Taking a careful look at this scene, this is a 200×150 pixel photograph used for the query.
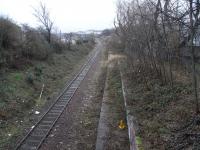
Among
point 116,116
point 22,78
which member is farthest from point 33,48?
point 116,116

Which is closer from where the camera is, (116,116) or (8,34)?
(116,116)

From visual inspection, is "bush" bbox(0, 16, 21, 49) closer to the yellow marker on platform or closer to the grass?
the grass

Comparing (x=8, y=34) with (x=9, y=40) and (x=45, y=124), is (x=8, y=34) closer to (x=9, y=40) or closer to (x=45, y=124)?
(x=9, y=40)

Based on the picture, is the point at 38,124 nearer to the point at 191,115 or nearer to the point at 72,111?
the point at 72,111

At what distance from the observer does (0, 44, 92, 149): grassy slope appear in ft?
41.9

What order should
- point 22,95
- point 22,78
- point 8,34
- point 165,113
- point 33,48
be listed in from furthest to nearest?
point 33,48
point 8,34
point 22,78
point 22,95
point 165,113

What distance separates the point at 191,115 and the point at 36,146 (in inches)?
235

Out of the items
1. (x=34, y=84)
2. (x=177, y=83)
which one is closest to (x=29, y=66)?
(x=34, y=84)

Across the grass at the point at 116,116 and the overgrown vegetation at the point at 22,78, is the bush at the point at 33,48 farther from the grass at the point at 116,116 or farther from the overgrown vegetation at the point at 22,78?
the grass at the point at 116,116

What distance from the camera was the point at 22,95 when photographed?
1719 centimetres

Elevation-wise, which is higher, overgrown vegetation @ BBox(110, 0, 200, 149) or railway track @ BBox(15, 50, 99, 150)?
overgrown vegetation @ BBox(110, 0, 200, 149)

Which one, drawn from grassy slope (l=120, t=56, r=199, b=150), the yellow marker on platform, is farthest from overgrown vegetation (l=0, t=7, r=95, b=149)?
grassy slope (l=120, t=56, r=199, b=150)

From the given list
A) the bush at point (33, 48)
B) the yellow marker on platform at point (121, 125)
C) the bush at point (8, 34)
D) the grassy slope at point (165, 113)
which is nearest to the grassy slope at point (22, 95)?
the bush at point (33, 48)

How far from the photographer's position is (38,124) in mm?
13094
